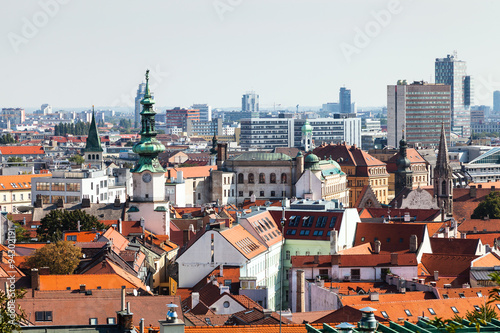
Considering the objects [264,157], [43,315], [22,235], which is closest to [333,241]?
[22,235]

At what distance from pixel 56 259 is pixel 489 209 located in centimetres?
6597

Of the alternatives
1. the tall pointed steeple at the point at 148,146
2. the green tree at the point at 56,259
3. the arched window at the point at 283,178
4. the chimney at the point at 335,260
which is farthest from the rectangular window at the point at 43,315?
the arched window at the point at 283,178

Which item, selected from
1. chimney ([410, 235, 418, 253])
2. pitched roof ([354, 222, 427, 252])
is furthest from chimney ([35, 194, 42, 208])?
chimney ([410, 235, 418, 253])

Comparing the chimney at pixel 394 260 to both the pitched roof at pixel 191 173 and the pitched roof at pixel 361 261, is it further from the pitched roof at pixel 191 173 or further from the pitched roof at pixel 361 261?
the pitched roof at pixel 191 173

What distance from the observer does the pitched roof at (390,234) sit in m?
91.0

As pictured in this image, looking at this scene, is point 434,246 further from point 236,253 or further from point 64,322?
point 64,322

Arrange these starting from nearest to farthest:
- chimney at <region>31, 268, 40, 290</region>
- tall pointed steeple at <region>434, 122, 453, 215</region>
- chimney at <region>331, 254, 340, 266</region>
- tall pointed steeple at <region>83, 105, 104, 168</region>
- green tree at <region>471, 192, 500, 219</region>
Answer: chimney at <region>31, 268, 40, 290</region>, chimney at <region>331, 254, 340, 266</region>, green tree at <region>471, 192, 500, 219</region>, tall pointed steeple at <region>434, 122, 453, 215</region>, tall pointed steeple at <region>83, 105, 104, 168</region>

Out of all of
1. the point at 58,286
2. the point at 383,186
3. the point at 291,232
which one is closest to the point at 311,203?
the point at 291,232

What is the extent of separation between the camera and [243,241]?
85938 millimetres

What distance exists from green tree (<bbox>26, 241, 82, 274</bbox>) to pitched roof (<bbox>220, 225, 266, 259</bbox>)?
12633 mm

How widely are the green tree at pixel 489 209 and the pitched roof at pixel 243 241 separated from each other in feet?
143

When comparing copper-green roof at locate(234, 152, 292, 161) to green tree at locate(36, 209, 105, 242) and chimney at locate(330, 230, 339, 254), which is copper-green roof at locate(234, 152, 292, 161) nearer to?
green tree at locate(36, 209, 105, 242)

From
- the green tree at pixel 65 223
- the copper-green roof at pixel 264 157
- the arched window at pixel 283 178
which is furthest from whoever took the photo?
the copper-green roof at pixel 264 157

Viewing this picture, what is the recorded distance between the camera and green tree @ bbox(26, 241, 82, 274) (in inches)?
2896
